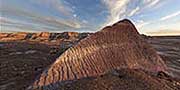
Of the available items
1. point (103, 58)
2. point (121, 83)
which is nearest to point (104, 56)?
point (103, 58)

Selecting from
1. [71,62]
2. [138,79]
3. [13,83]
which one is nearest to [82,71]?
[71,62]

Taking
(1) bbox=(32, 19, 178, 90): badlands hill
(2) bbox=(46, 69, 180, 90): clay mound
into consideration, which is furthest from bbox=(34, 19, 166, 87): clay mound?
(2) bbox=(46, 69, 180, 90): clay mound

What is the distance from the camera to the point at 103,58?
7.06m

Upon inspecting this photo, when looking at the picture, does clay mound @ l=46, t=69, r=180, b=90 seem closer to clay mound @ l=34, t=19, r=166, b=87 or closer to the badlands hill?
the badlands hill

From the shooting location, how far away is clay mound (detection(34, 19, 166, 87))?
21.1 ft

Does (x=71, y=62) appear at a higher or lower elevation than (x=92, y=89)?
higher

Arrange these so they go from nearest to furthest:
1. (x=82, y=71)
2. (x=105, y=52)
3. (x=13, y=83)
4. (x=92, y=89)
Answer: (x=92, y=89), (x=82, y=71), (x=105, y=52), (x=13, y=83)

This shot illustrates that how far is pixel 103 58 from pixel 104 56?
0.07 metres

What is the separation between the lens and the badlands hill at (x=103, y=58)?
6.33 m

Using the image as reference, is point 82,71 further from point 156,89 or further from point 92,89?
point 156,89

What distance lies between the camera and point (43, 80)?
6250mm

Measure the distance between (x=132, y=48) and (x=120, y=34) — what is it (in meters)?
0.56

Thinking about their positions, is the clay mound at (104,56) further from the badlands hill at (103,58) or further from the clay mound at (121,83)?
the clay mound at (121,83)

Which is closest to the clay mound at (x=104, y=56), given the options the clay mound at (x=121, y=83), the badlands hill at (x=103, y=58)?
the badlands hill at (x=103, y=58)
